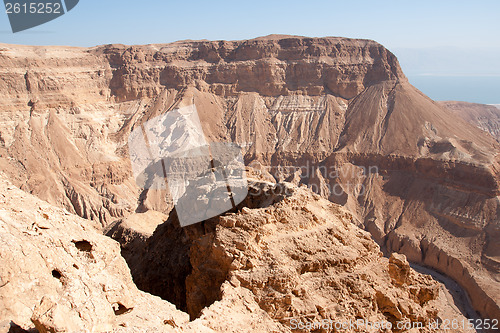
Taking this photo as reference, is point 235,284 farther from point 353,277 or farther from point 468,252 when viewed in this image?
point 468,252

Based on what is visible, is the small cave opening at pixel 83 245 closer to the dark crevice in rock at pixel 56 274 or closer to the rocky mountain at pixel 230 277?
the rocky mountain at pixel 230 277

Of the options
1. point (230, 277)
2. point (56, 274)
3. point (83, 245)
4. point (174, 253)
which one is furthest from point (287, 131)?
point (56, 274)

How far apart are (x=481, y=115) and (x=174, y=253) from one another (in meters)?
109

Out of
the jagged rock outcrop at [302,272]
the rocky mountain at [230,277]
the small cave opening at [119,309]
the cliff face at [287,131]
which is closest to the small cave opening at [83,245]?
the rocky mountain at [230,277]

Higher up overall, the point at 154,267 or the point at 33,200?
the point at 33,200

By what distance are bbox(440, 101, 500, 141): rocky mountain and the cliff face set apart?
1480 inches

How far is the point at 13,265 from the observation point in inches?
320

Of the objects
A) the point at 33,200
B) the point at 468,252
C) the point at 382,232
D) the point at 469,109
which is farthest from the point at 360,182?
the point at 469,109

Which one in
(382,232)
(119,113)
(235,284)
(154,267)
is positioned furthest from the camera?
(119,113)

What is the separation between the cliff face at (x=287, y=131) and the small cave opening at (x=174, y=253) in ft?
87.4

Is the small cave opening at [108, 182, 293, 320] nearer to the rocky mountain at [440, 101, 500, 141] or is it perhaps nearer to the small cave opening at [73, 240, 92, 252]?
the small cave opening at [73, 240, 92, 252]

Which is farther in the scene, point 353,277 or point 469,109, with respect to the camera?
point 469,109

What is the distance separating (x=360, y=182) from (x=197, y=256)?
49915mm

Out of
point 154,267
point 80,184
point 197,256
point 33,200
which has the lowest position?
point 80,184
